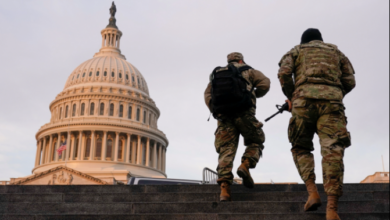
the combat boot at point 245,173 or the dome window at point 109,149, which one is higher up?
the dome window at point 109,149

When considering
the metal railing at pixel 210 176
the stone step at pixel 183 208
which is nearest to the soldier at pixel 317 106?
the stone step at pixel 183 208

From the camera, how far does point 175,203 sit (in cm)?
730

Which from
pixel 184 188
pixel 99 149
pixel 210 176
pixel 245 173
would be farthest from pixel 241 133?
pixel 99 149

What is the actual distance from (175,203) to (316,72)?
2.82 metres

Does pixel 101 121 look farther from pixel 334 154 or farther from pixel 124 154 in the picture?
pixel 334 154

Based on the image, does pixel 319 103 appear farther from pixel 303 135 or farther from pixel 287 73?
pixel 287 73

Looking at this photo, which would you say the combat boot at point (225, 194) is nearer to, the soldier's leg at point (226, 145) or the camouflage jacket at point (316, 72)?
the soldier's leg at point (226, 145)

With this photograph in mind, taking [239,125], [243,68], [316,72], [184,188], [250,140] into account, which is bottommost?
[184,188]

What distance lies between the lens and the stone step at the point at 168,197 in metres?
7.70

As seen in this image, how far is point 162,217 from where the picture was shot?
666 centimetres

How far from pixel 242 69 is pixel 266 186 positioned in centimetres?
212

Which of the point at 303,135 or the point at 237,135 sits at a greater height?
the point at 237,135

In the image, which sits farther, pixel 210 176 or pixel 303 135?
pixel 210 176

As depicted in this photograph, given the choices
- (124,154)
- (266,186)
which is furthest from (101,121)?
(266,186)
